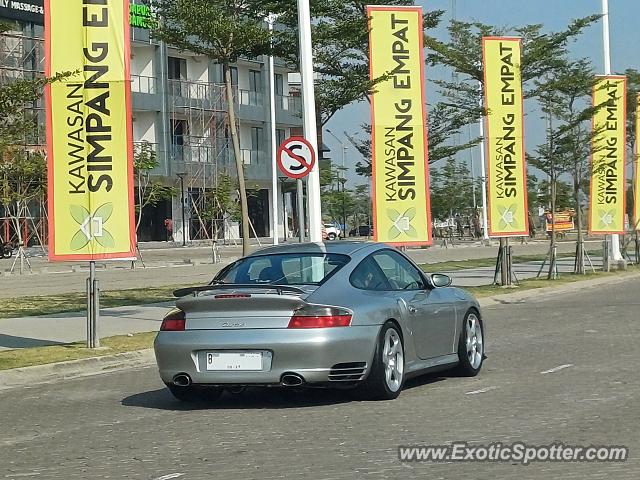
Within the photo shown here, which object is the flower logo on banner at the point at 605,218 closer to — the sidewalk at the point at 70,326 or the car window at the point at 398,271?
the sidewalk at the point at 70,326

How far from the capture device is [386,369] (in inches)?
417

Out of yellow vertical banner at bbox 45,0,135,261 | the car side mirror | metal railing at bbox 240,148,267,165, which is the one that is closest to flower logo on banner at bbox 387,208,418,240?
yellow vertical banner at bbox 45,0,135,261

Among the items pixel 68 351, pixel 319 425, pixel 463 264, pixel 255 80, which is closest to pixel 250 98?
pixel 255 80

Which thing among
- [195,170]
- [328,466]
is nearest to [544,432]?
[328,466]

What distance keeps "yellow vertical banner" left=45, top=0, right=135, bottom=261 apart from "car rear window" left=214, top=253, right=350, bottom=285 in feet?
16.3

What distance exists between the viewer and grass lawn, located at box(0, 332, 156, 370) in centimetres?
1460

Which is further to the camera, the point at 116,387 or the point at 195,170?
the point at 195,170

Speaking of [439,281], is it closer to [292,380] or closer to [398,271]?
[398,271]

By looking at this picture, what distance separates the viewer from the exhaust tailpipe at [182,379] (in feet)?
34.3

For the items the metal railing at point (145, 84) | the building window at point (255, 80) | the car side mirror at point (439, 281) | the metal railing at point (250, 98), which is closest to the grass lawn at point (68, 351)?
the car side mirror at point (439, 281)

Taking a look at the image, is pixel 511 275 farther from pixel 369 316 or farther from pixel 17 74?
pixel 17 74

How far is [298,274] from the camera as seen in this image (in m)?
11.1

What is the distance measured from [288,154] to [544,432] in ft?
34.9

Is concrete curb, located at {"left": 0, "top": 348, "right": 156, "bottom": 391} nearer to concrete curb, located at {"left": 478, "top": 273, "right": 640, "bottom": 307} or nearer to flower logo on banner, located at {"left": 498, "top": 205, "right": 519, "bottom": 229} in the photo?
concrete curb, located at {"left": 478, "top": 273, "right": 640, "bottom": 307}
